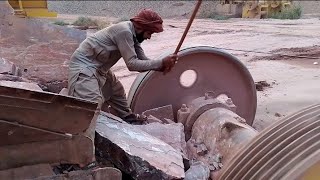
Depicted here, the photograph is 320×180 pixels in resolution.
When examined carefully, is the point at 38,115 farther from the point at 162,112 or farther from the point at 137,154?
the point at 162,112

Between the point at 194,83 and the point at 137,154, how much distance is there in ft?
7.52

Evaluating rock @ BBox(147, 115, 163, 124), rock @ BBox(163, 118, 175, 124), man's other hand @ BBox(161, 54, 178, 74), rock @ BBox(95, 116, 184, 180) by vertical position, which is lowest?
rock @ BBox(163, 118, 175, 124)

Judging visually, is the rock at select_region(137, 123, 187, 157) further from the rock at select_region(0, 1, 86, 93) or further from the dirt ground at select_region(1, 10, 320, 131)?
the rock at select_region(0, 1, 86, 93)

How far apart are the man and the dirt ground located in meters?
0.96

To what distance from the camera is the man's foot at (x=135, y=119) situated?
5.77 metres

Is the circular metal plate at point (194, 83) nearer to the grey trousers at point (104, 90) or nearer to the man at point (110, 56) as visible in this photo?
the grey trousers at point (104, 90)

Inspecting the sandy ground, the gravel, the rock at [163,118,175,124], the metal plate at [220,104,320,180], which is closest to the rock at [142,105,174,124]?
the rock at [163,118,175,124]

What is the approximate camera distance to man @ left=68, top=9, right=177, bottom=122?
5.25m

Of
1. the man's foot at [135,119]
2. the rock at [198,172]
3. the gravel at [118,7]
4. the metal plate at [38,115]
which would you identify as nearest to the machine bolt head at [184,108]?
the man's foot at [135,119]

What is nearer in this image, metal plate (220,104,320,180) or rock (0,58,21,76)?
metal plate (220,104,320,180)

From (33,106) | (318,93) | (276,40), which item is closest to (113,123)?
(33,106)

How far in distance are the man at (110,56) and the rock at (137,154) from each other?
0.94 m

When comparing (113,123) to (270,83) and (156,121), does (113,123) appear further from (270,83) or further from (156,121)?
(270,83)

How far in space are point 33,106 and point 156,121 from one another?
270 cm
